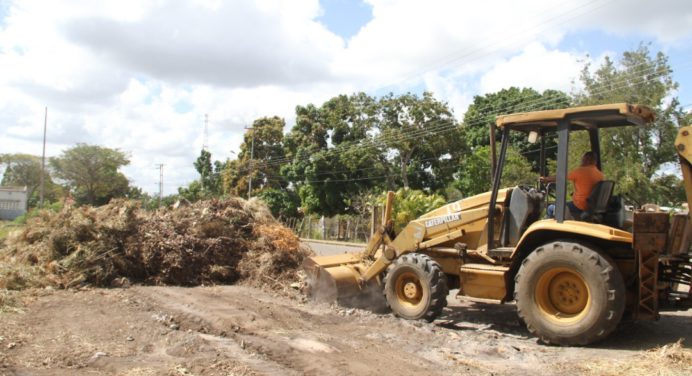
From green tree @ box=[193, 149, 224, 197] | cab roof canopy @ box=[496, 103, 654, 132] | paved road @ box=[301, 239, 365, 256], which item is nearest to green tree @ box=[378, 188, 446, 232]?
paved road @ box=[301, 239, 365, 256]

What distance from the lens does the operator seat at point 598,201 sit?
23.0ft

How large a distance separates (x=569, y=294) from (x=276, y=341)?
3.41 m

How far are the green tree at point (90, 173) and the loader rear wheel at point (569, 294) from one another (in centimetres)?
5853

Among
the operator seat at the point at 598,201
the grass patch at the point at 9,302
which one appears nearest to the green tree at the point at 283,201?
the grass patch at the point at 9,302

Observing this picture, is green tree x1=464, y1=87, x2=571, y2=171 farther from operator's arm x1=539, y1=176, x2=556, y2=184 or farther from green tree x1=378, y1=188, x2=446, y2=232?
operator's arm x1=539, y1=176, x2=556, y2=184

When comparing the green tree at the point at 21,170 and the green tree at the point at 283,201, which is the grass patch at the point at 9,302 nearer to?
the green tree at the point at 283,201

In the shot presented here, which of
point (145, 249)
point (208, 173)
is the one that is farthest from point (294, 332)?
point (208, 173)

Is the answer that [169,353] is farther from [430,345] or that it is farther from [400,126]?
[400,126]

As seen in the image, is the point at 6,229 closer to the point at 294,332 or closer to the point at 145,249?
the point at 145,249

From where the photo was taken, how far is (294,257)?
37.8 ft

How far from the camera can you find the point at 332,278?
9078 mm

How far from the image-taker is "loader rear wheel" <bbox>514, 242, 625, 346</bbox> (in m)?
6.25

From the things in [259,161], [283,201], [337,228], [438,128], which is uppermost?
[438,128]

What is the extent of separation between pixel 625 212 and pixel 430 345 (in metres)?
2.92
